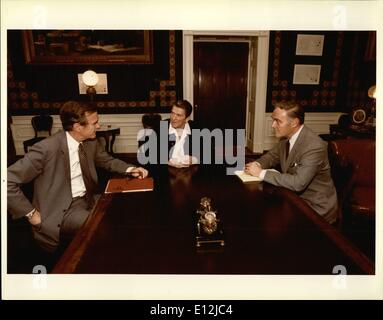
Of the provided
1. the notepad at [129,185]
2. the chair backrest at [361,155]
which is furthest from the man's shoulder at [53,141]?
the chair backrest at [361,155]

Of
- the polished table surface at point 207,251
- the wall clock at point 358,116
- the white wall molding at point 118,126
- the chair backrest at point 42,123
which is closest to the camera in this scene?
the polished table surface at point 207,251

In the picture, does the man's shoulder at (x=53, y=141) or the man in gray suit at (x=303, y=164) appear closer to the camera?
the man's shoulder at (x=53, y=141)

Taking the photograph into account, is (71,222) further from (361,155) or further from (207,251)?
(361,155)

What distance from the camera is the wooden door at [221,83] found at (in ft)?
20.2

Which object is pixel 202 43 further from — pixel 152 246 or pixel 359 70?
pixel 152 246

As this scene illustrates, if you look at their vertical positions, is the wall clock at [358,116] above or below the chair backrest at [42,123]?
above

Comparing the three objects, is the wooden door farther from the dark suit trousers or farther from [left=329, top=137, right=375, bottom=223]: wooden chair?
the dark suit trousers

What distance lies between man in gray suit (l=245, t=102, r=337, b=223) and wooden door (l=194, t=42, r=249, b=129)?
4.08 metres

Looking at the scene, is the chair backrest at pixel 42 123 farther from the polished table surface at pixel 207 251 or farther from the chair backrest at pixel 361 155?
the chair backrest at pixel 361 155

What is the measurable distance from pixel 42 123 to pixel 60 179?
3.62 meters

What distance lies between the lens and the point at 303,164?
1.87 m

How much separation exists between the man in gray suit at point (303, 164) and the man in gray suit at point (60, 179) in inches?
33.9

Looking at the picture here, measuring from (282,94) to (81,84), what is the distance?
3.30 meters

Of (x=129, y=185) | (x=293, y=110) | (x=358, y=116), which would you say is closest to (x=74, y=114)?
(x=129, y=185)
